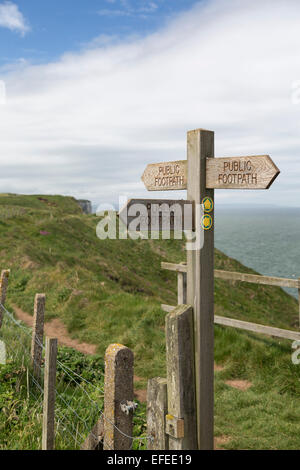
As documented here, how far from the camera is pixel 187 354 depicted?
3.59m

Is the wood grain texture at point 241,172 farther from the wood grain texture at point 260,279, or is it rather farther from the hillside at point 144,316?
the wood grain texture at point 260,279

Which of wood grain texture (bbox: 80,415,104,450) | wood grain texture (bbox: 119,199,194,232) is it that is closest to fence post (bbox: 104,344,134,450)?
wood grain texture (bbox: 80,415,104,450)

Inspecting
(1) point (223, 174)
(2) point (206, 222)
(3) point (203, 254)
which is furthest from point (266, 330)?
(1) point (223, 174)

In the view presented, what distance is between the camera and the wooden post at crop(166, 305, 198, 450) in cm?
343

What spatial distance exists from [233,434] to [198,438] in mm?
2428

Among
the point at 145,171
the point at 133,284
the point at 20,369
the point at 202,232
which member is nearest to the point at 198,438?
the point at 202,232

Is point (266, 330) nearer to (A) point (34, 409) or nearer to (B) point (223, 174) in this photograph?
(A) point (34, 409)

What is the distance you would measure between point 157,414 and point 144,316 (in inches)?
256

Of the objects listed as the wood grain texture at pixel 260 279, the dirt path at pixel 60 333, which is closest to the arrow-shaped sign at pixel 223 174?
the wood grain texture at pixel 260 279

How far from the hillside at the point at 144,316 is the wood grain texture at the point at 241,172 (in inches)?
147

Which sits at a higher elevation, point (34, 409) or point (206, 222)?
point (206, 222)

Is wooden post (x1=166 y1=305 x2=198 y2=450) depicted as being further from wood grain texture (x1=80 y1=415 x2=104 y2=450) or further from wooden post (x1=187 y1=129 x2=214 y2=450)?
wood grain texture (x1=80 y1=415 x2=104 y2=450)

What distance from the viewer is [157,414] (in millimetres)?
3502
